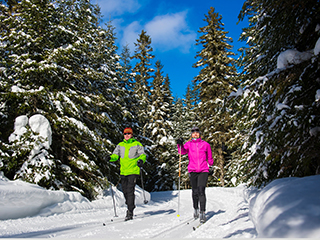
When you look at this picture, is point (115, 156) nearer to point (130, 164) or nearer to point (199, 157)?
point (130, 164)

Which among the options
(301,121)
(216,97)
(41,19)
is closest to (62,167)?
(41,19)

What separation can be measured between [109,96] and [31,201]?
9.01 meters

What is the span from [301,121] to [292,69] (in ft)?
3.22

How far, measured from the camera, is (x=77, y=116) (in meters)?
8.98

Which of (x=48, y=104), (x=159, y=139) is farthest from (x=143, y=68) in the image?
(x=48, y=104)

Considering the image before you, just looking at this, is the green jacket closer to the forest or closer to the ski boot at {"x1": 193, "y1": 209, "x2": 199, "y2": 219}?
the ski boot at {"x1": 193, "y1": 209, "x2": 199, "y2": 219}

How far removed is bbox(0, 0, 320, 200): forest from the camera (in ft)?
13.7

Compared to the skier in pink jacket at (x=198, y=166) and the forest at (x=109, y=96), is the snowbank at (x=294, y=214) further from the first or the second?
the skier in pink jacket at (x=198, y=166)

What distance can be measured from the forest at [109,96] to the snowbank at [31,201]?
31.9 inches

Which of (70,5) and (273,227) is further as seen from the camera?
(70,5)

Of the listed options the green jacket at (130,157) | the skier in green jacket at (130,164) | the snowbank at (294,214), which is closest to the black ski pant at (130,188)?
the skier in green jacket at (130,164)

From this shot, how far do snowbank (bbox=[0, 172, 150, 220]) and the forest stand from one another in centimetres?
81

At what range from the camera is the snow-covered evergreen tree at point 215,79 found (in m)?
18.0

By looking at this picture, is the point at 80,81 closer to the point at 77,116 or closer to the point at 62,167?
the point at 77,116
